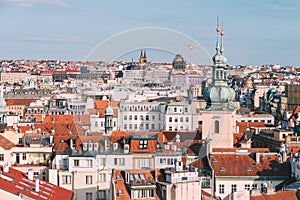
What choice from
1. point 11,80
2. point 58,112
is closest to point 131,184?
point 58,112

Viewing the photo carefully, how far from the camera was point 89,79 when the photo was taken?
47.8m

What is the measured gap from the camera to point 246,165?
1195 inches

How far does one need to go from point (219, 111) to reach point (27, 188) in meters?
18.0

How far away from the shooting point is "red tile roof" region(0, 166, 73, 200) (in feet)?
70.8

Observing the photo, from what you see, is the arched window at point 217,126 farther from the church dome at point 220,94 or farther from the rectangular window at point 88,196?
the rectangular window at point 88,196

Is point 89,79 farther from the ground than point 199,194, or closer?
farther from the ground

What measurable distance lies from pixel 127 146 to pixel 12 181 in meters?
6.61

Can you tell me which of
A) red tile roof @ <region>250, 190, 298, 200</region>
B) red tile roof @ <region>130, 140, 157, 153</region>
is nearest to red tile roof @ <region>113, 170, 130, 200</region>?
red tile roof @ <region>250, 190, 298, 200</region>

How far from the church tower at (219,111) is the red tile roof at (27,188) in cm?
1347

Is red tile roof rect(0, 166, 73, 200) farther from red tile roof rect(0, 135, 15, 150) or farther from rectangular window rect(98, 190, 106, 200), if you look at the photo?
red tile roof rect(0, 135, 15, 150)

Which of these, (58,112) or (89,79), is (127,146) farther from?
(58,112)

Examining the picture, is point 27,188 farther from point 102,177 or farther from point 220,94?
point 220,94

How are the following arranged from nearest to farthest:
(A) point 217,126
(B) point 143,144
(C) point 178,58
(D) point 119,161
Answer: (D) point 119,161, (B) point 143,144, (C) point 178,58, (A) point 217,126

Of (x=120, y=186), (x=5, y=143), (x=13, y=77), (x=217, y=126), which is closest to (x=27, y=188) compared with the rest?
(x=120, y=186)
